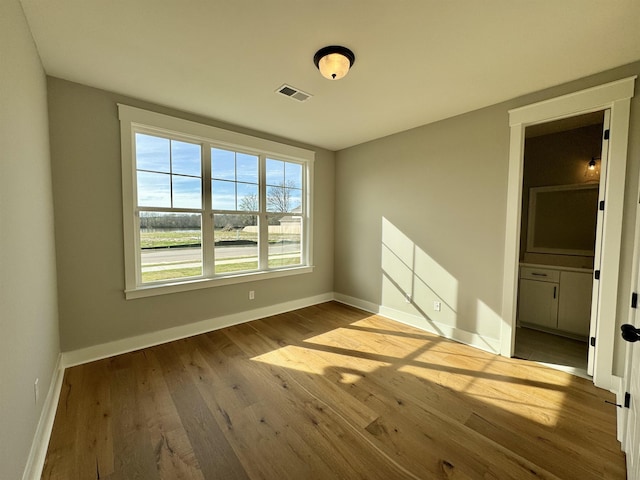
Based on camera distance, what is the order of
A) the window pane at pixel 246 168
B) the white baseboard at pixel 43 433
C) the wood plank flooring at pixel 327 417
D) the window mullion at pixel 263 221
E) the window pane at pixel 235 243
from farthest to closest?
the window mullion at pixel 263 221, the window pane at pixel 246 168, the window pane at pixel 235 243, the wood plank flooring at pixel 327 417, the white baseboard at pixel 43 433

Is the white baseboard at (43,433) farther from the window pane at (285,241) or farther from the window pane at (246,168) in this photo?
the window pane at (246,168)

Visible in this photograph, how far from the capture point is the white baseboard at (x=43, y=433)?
4.45 ft

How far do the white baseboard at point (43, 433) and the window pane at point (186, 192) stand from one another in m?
1.85

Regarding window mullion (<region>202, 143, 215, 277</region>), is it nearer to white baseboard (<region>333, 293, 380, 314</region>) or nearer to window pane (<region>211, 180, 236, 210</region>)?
window pane (<region>211, 180, 236, 210</region>)

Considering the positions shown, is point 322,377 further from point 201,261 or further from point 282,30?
point 282,30

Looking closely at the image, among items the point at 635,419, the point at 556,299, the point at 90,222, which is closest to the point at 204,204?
the point at 90,222

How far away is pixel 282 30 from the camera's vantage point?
176cm

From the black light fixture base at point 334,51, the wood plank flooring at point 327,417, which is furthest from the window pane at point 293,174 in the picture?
the wood plank flooring at point 327,417

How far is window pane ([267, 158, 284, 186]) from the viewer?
3887mm

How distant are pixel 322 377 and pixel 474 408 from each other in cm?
119

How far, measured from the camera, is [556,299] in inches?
125

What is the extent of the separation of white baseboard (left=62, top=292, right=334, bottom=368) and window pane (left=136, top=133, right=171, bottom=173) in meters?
1.83

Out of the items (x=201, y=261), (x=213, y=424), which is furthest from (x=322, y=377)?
(x=201, y=261)

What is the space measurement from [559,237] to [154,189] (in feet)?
16.8
